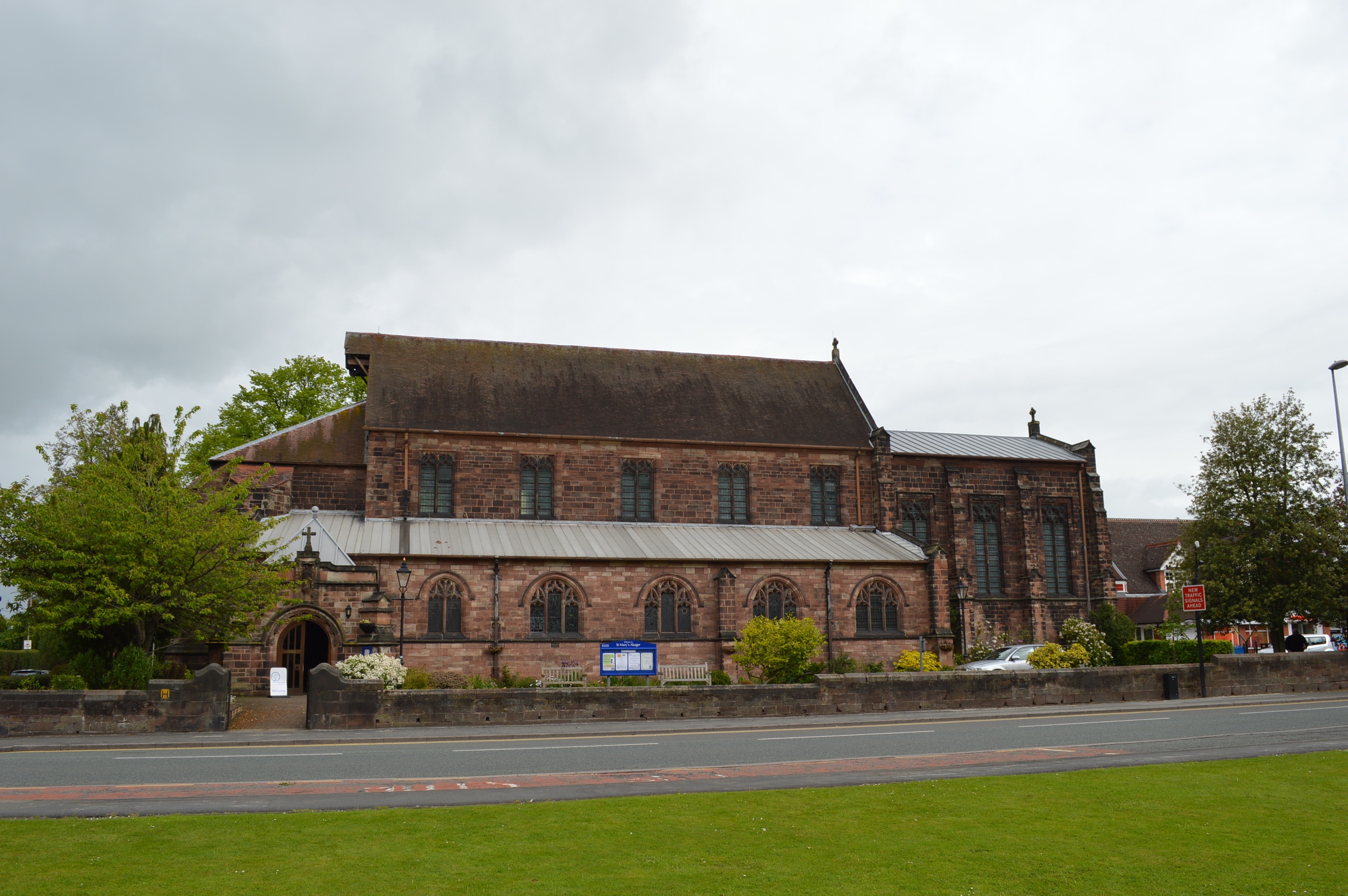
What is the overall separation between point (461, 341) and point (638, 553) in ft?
43.6

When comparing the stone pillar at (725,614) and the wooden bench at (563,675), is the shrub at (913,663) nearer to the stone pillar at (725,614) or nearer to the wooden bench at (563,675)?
the stone pillar at (725,614)

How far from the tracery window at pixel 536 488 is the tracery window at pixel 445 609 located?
18.7 feet

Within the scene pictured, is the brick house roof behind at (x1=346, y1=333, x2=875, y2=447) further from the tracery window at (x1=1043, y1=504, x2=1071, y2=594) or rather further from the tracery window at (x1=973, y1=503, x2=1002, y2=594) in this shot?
the tracery window at (x1=1043, y1=504, x2=1071, y2=594)

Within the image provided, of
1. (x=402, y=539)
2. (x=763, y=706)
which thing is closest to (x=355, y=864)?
(x=763, y=706)

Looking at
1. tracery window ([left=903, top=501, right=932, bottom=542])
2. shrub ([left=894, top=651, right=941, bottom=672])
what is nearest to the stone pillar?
shrub ([left=894, top=651, right=941, bottom=672])

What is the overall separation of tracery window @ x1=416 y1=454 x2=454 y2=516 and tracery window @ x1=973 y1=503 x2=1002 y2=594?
2289 centimetres

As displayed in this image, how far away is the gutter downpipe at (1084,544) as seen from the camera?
42.9m

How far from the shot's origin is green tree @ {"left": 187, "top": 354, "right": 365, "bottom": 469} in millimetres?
44188

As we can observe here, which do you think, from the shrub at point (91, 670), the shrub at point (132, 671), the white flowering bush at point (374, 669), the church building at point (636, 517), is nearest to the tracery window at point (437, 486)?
the church building at point (636, 517)

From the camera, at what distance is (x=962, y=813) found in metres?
10.3

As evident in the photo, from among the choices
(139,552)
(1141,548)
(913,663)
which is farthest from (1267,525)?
(139,552)

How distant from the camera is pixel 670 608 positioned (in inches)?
1331

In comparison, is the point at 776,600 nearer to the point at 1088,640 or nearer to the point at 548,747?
the point at 1088,640

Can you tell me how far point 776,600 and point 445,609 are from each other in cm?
1198
